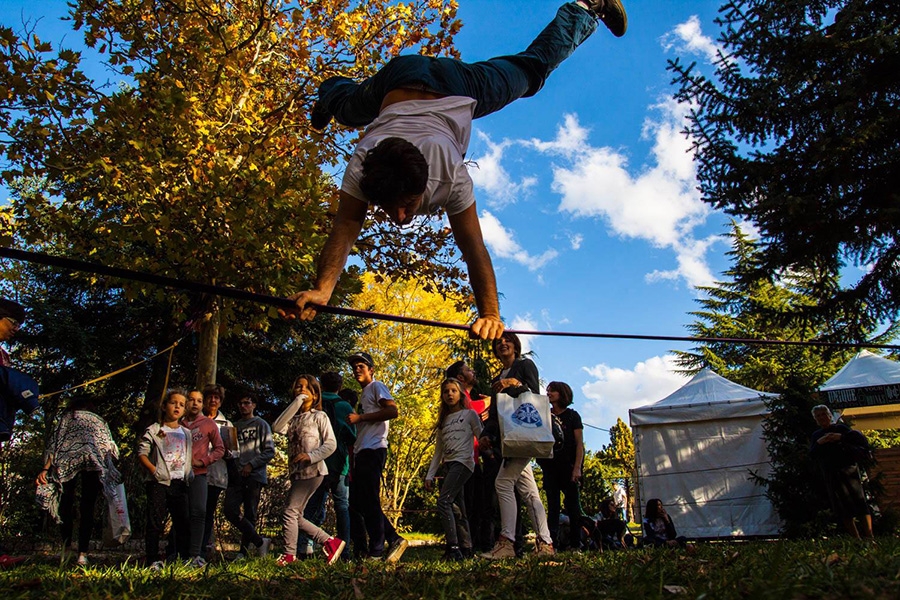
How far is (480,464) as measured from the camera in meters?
7.02

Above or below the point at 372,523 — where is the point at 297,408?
above

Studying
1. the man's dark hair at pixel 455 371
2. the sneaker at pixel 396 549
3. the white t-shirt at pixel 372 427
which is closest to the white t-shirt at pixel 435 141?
the white t-shirt at pixel 372 427

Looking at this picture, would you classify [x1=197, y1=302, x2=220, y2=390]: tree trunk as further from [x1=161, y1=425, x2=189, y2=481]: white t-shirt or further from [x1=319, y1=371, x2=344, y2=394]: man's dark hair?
[x1=161, y1=425, x2=189, y2=481]: white t-shirt

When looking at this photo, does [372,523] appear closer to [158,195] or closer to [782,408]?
[158,195]

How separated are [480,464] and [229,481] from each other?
8.34ft

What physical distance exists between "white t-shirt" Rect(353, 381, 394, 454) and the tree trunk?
4.20 metres

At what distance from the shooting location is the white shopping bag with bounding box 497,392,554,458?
536 centimetres

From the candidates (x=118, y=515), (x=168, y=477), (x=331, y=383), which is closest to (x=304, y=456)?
(x=168, y=477)

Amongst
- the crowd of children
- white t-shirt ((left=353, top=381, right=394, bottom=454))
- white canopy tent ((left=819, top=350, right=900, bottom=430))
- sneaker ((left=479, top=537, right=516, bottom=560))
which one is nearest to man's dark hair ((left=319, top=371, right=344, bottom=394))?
the crowd of children

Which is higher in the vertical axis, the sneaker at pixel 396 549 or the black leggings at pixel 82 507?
the black leggings at pixel 82 507

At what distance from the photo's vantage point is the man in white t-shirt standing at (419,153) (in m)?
3.48

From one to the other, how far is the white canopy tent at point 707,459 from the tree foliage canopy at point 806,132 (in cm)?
280

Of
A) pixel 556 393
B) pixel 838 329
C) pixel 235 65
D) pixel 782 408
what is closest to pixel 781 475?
pixel 782 408

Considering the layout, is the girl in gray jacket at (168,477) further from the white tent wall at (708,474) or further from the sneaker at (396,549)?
the white tent wall at (708,474)
